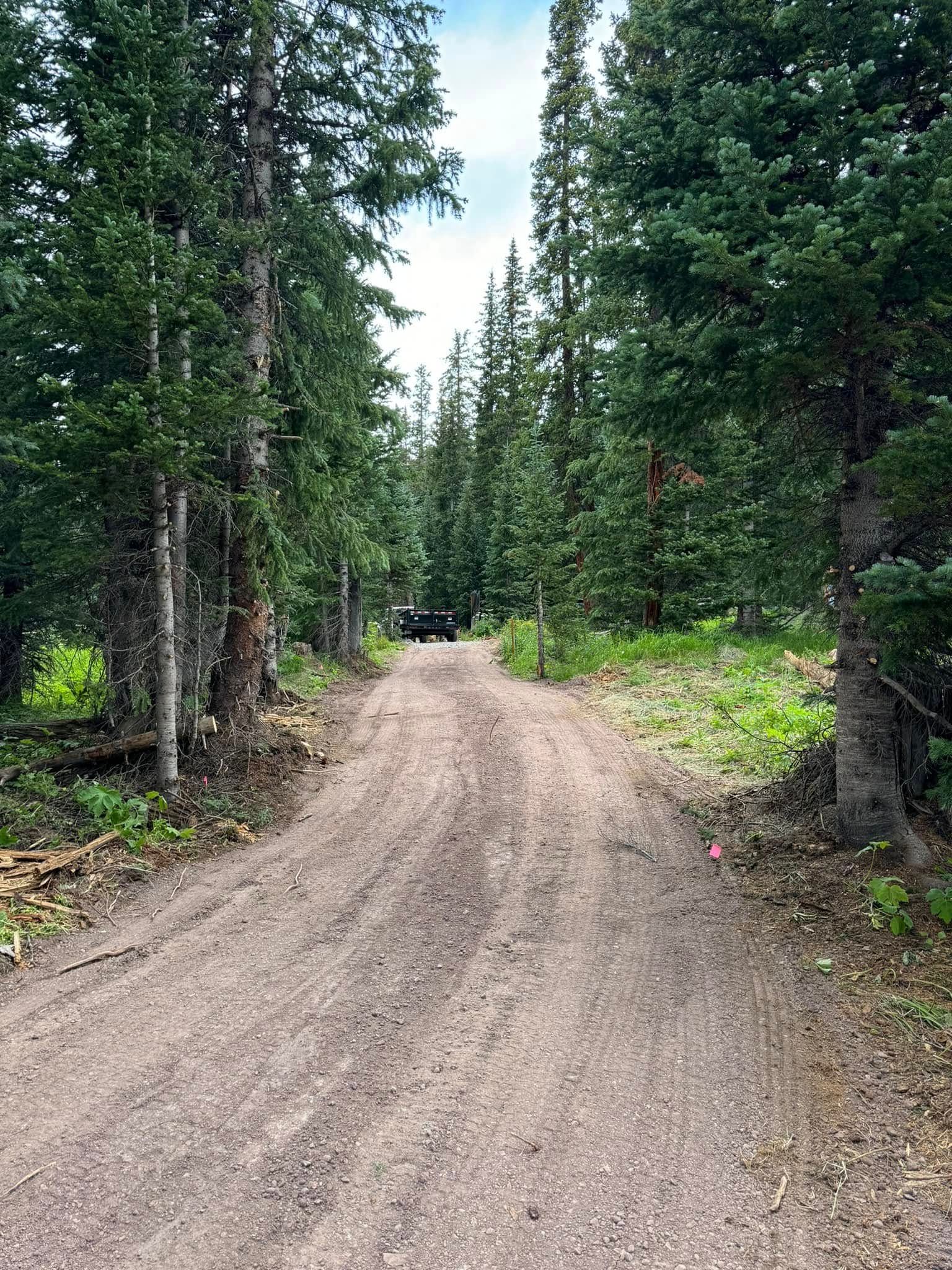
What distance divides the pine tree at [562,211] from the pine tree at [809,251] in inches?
558

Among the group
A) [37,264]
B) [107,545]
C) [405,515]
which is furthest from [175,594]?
[405,515]

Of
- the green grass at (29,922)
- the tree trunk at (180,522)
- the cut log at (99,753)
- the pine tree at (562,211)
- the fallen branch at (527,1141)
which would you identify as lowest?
the fallen branch at (527,1141)

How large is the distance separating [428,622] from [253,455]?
77.4ft

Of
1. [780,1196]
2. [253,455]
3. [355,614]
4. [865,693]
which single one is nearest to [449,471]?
[355,614]

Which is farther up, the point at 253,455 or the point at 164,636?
the point at 253,455

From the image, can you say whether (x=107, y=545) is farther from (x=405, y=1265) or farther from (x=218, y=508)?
(x=405, y=1265)

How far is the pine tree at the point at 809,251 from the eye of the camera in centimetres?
361

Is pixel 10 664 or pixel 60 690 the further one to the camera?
pixel 60 690

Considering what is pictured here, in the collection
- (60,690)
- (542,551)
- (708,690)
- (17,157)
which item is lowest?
(60,690)

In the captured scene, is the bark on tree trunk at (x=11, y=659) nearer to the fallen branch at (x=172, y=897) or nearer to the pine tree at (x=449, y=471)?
the fallen branch at (x=172, y=897)

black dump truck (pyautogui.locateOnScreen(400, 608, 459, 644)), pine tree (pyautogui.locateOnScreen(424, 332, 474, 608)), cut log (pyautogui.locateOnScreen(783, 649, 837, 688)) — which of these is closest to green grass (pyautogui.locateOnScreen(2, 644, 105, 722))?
cut log (pyautogui.locateOnScreen(783, 649, 837, 688))

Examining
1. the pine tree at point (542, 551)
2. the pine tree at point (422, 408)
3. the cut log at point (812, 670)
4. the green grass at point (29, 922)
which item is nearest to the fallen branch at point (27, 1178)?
the green grass at point (29, 922)

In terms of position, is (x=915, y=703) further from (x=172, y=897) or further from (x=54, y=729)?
(x=54, y=729)

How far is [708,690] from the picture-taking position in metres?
10.6
